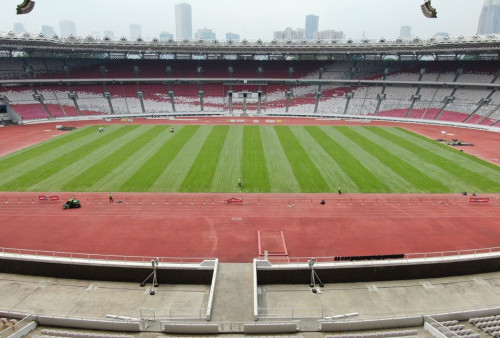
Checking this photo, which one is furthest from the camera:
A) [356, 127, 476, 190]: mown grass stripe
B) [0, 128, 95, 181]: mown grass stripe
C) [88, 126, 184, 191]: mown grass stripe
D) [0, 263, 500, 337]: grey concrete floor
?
[0, 128, 95, 181]: mown grass stripe

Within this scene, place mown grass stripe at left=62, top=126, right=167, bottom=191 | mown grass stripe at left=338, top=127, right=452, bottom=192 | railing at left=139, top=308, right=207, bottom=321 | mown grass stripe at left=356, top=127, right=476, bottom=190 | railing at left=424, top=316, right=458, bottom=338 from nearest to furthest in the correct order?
1. railing at left=424, top=316, right=458, bottom=338
2. railing at left=139, top=308, right=207, bottom=321
3. mown grass stripe at left=338, top=127, right=452, bottom=192
4. mown grass stripe at left=62, top=126, right=167, bottom=191
5. mown grass stripe at left=356, top=127, right=476, bottom=190

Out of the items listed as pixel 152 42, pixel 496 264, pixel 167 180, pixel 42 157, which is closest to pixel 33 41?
pixel 152 42

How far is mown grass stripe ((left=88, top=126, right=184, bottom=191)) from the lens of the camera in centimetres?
3159

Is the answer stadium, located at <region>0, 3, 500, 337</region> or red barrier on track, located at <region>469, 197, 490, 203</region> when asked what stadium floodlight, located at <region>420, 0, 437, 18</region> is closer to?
stadium, located at <region>0, 3, 500, 337</region>

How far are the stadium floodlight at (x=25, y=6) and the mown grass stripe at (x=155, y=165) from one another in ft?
63.6

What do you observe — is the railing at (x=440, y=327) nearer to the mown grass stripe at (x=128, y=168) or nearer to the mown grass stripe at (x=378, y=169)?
the mown grass stripe at (x=378, y=169)

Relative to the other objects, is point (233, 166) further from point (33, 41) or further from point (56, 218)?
point (33, 41)

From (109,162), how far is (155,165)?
215 inches

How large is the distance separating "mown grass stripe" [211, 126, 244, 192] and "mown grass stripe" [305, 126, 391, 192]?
10267 millimetres

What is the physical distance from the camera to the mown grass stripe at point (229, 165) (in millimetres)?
31734

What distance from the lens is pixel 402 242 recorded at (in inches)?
873

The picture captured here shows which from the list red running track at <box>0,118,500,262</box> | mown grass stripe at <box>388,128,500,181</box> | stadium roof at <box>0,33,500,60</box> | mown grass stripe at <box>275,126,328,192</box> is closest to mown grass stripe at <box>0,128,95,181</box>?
red running track at <box>0,118,500,262</box>

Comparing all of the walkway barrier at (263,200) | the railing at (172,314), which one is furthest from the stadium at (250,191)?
the walkway barrier at (263,200)

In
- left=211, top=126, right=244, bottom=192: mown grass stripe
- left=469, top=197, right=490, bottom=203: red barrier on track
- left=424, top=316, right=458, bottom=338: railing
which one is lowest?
left=211, top=126, right=244, bottom=192: mown grass stripe
